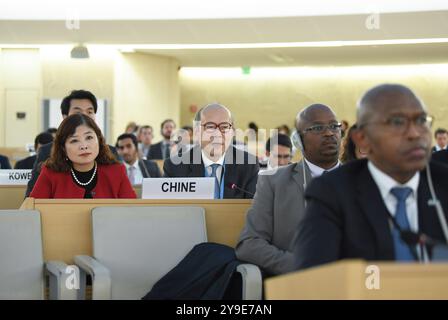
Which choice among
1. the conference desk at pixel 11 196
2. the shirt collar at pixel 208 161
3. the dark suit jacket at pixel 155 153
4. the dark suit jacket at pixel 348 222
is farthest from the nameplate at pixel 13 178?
the dark suit jacket at pixel 155 153

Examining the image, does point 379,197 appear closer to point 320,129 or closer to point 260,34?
point 320,129

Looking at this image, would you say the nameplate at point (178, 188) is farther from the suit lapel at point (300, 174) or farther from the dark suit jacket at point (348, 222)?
the dark suit jacket at point (348, 222)

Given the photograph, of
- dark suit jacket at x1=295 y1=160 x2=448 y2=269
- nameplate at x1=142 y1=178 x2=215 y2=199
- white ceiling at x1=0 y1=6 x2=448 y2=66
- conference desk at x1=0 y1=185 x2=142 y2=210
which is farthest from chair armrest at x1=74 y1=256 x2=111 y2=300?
white ceiling at x1=0 y1=6 x2=448 y2=66

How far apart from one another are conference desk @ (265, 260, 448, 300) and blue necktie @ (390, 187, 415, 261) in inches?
14.1

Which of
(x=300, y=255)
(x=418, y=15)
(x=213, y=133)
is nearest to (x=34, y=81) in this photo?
(x=418, y=15)

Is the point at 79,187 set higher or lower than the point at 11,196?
higher

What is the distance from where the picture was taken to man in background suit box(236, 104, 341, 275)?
408 cm

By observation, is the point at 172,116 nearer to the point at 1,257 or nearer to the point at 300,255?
the point at 1,257

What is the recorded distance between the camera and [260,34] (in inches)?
651

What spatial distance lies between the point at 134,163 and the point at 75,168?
400 cm

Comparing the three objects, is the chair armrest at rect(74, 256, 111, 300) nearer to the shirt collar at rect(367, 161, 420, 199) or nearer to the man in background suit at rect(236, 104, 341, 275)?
the man in background suit at rect(236, 104, 341, 275)

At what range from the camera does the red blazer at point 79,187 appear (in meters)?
5.36

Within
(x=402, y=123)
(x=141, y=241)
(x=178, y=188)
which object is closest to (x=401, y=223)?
(x=402, y=123)

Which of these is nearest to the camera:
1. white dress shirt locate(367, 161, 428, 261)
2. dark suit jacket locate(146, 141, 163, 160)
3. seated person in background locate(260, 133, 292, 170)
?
white dress shirt locate(367, 161, 428, 261)
